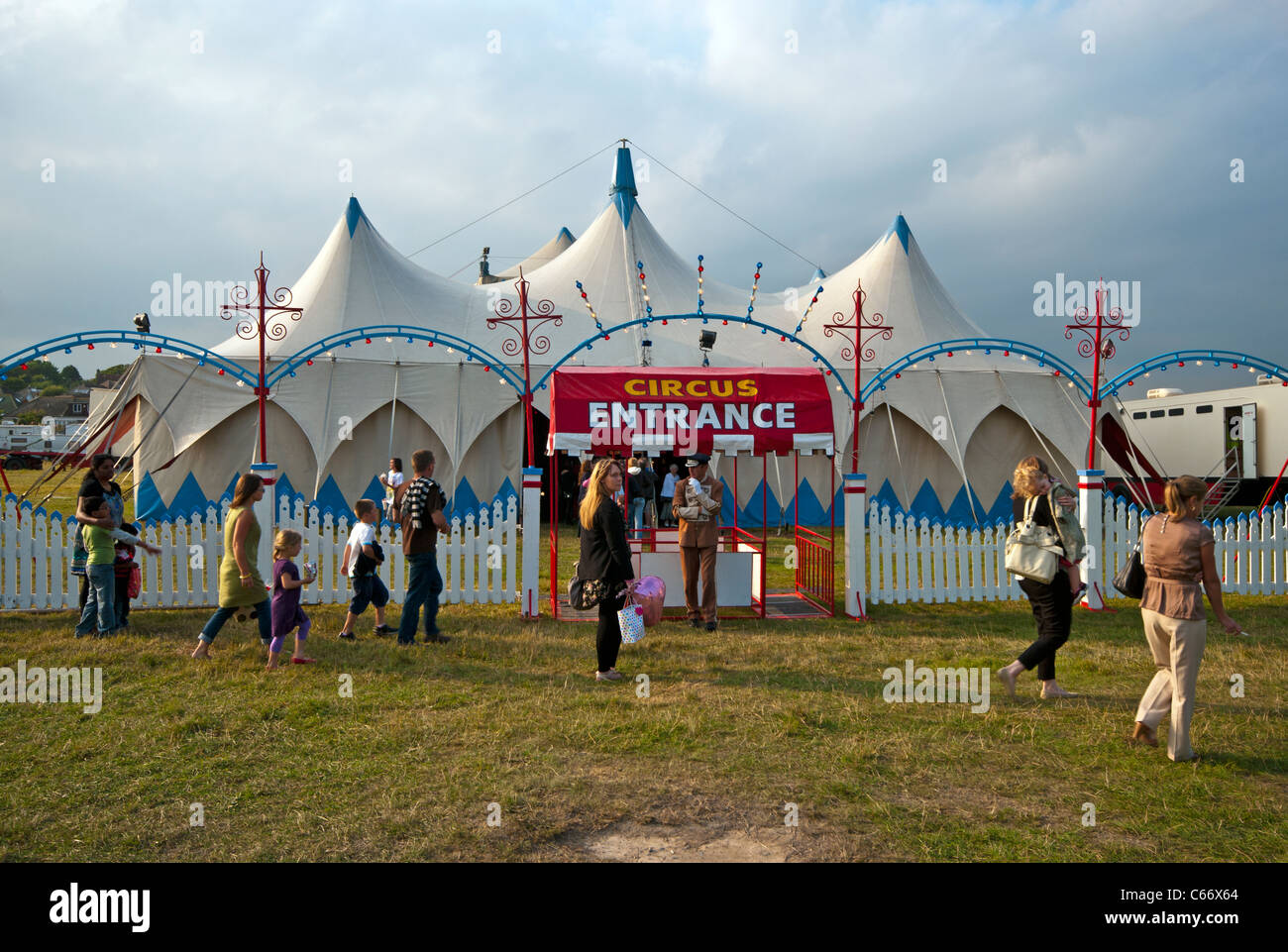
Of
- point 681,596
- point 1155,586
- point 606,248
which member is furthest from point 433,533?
point 606,248

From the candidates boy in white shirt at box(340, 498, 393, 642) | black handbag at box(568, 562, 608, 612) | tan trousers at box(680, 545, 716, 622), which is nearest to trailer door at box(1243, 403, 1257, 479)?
tan trousers at box(680, 545, 716, 622)

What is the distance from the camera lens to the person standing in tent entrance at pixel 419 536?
21.9ft

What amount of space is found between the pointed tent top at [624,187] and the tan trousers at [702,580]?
11.8m

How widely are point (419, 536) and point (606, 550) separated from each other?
1.93 meters

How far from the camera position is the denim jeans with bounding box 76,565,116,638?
267 inches

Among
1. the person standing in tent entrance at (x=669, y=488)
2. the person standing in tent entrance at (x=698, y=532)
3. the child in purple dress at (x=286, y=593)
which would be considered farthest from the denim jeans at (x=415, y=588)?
the person standing in tent entrance at (x=669, y=488)

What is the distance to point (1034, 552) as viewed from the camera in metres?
5.15

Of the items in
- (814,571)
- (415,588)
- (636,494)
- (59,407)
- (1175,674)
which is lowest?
(1175,674)

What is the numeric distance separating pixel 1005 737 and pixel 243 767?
13.4 feet

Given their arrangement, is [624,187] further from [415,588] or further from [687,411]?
[415,588]

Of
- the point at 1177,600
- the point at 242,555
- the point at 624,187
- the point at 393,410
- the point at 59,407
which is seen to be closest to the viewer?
the point at 1177,600

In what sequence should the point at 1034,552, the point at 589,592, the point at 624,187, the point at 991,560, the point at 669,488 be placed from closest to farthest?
the point at 1034,552
the point at 589,592
the point at 991,560
the point at 669,488
the point at 624,187

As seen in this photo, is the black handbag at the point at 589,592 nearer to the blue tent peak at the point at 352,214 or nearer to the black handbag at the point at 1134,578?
the black handbag at the point at 1134,578

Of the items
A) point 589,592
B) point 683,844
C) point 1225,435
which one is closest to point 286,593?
point 589,592
